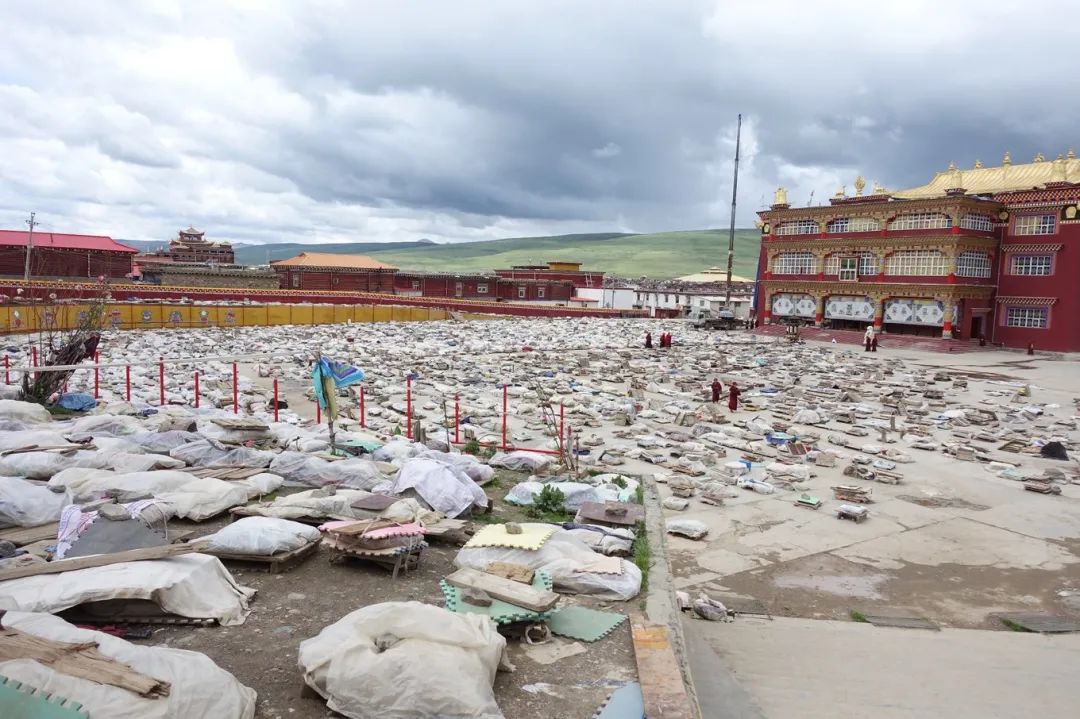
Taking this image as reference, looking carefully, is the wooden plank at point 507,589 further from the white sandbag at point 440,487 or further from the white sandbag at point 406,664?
the white sandbag at point 440,487

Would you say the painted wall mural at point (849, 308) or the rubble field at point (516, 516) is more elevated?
the painted wall mural at point (849, 308)

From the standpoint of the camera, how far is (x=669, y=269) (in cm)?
18475

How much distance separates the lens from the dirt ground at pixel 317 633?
3.90 meters

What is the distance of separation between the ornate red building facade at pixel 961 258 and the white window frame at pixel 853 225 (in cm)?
6

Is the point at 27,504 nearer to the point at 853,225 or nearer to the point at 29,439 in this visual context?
the point at 29,439

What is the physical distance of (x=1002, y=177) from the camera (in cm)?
4103

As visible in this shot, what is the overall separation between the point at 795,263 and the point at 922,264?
8.11 meters

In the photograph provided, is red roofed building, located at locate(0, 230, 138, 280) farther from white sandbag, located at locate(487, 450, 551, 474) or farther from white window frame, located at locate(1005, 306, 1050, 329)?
white window frame, located at locate(1005, 306, 1050, 329)

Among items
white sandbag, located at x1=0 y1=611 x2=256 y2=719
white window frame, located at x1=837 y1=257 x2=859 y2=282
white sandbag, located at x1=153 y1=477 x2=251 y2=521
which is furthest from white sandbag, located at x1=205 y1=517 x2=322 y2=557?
white window frame, located at x1=837 y1=257 x2=859 y2=282

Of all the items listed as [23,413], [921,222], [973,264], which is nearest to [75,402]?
[23,413]

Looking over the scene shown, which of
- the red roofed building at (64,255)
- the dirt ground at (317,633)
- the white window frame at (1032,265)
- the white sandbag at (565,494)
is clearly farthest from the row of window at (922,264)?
the red roofed building at (64,255)

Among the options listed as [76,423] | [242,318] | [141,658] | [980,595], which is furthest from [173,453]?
[242,318]

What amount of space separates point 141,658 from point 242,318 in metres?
37.6

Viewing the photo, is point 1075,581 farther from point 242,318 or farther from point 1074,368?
point 242,318
